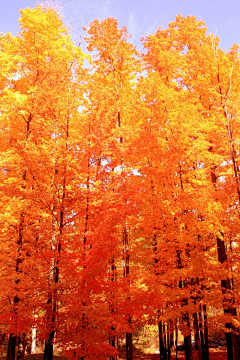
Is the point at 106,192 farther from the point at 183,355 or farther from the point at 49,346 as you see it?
the point at 183,355

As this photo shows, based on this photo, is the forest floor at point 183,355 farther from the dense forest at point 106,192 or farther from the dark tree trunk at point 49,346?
the dark tree trunk at point 49,346

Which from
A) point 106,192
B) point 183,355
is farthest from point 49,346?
A: point 183,355

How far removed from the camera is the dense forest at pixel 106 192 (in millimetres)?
7020

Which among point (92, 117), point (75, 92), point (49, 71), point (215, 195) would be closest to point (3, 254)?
point (92, 117)

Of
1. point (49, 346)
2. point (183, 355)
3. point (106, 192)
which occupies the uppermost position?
point (106, 192)

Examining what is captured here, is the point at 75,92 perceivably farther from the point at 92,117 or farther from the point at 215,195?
the point at 215,195

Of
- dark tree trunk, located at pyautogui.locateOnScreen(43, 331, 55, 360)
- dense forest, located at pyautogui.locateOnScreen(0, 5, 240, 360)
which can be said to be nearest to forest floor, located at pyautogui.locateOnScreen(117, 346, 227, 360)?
dense forest, located at pyautogui.locateOnScreen(0, 5, 240, 360)

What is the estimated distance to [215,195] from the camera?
10.4m

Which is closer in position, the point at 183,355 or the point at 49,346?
the point at 49,346

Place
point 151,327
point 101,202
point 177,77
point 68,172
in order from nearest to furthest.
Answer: point 101,202, point 68,172, point 177,77, point 151,327

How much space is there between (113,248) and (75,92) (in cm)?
611

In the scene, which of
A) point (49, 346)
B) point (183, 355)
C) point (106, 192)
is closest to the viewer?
point (49, 346)

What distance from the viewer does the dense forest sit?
702cm

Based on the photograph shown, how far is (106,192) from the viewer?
320 inches
